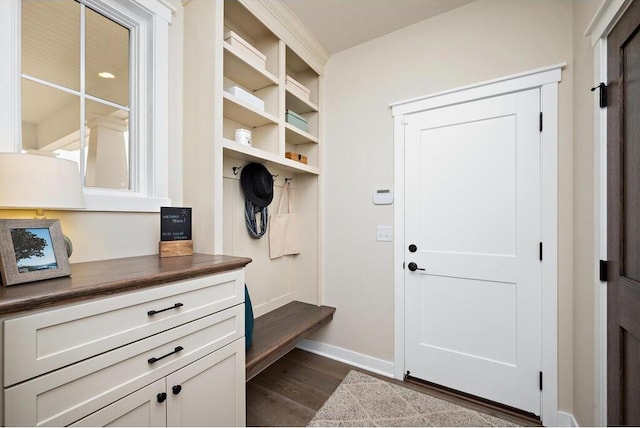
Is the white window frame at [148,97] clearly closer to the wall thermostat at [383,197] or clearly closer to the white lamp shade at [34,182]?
the white lamp shade at [34,182]

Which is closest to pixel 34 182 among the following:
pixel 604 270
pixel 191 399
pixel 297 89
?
pixel 191 399

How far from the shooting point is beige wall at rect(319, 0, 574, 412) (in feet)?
5.49

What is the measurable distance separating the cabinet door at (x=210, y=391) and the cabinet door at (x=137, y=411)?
0.04 m

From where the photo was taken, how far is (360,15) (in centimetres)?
204

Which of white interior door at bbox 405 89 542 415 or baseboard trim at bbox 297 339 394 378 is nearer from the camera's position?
white interior door at bbox 405 89 542 415

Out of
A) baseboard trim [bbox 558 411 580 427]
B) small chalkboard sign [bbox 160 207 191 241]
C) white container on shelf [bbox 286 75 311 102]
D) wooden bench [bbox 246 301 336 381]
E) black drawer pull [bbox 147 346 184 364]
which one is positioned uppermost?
white container on shelf [bbox 286 75 311 102]

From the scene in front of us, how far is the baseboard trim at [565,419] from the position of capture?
1.63m

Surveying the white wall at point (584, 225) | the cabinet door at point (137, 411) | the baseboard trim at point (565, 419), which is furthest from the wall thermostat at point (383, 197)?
the cabinet door at point (137, 411)

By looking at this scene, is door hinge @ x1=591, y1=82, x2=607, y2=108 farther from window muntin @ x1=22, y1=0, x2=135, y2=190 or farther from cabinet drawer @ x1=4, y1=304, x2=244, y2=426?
window muntin @ x1=22, y1=0, x2=135, y2=190

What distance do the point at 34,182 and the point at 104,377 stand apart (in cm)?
71

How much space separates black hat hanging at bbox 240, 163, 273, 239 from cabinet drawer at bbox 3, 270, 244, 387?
0.92 m

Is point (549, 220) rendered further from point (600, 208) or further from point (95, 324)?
point (95, 324)

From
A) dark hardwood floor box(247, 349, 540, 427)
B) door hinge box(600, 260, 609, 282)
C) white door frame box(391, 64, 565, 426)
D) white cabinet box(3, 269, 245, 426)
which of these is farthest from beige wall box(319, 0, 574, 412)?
white cabinet box(3, 269, 245, 426)

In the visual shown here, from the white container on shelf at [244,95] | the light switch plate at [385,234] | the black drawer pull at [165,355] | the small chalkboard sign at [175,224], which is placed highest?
the white container on shelf at [244,95]
